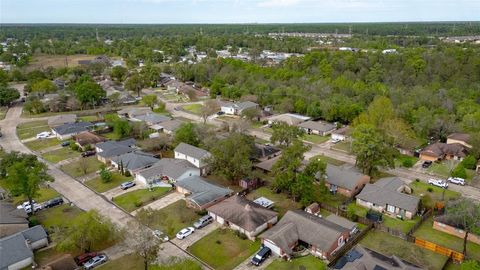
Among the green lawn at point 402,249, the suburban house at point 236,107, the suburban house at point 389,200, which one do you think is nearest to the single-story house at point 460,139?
the suburban house at point 389,200

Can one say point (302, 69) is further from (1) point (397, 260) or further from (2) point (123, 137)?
(1) point (397, 260)

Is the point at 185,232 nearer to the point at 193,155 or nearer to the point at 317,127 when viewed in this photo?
the point at 193,155

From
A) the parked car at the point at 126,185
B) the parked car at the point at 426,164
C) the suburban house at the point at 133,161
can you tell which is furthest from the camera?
the parked car at the point at 426,164

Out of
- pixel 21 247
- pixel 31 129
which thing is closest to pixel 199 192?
pixel 21 247

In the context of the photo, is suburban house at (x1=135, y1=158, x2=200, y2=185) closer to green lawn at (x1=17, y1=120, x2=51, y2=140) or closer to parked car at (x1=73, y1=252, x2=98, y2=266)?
parked car at (x1=73, y1=252, x2=98, y2=266)

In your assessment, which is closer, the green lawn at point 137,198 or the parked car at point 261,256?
the parked car at point 261,256

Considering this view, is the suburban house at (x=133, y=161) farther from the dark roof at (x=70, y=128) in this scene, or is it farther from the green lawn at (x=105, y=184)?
the dark roof at (x=70, y=128)
